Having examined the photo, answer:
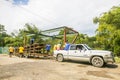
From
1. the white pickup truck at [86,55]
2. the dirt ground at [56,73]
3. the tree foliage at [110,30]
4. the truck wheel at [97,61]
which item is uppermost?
the tree foliage at [110,30]

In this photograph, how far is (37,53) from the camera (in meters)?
19.5

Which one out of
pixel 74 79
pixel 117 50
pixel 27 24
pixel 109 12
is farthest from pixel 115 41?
pixel 27 24

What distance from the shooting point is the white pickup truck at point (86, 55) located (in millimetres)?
12445

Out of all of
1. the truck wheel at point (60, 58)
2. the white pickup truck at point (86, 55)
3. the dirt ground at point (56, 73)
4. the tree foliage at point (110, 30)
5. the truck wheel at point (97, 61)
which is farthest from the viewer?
the tree foliage at point (110, 30)

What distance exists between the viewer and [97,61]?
12.8m

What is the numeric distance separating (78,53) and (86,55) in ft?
3.13

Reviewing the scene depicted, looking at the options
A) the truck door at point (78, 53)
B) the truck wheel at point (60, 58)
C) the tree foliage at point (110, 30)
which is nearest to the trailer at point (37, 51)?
the truck wheel at point (60, 58)

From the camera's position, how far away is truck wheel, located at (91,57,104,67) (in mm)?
12559

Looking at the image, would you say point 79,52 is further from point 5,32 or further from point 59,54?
point 5,32

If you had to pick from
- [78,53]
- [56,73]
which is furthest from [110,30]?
[56,73]

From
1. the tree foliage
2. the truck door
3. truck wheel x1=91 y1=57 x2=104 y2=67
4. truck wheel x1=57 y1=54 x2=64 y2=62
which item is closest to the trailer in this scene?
truck wheel x1=57 y1=54 x2=64 y2=62

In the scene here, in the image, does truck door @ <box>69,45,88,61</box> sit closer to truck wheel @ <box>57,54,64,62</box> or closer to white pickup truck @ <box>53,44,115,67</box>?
white pickup truck @ <box>53,44,115,67</box>

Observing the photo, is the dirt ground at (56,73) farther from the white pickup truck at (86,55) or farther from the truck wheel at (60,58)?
the truck wheel at (60,58)

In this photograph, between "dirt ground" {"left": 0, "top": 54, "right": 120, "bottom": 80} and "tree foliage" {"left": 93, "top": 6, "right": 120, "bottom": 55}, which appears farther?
"tree foliage" {"left": 93, "top": 6, "right": 120, "bottom": 55}
